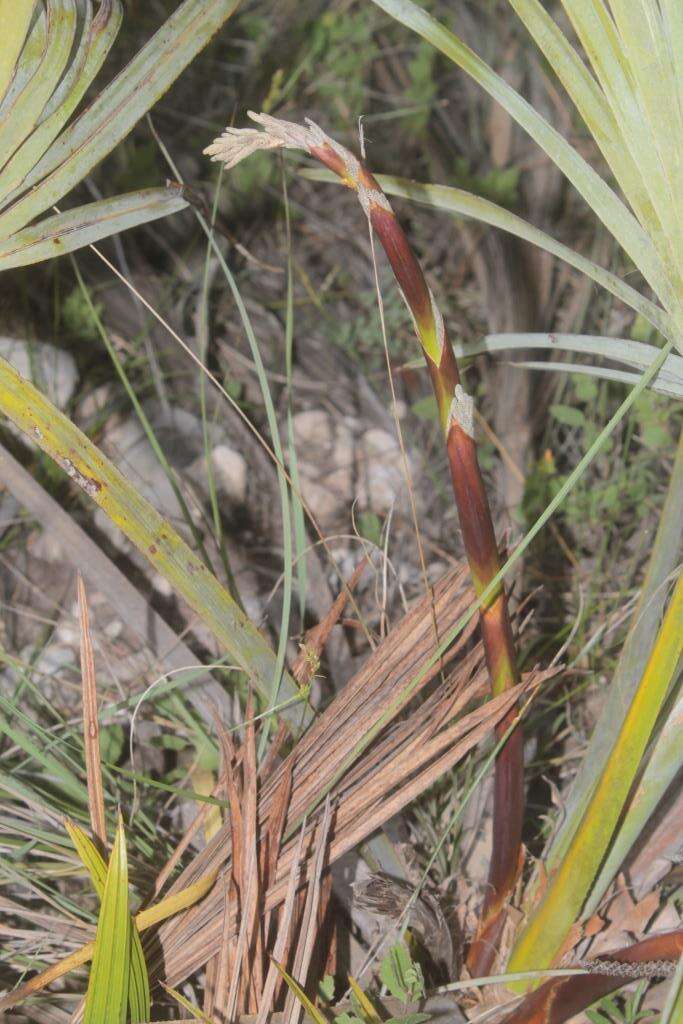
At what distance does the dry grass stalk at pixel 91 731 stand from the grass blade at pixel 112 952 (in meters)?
0.15

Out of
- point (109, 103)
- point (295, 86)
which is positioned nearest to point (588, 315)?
point (295, 86)

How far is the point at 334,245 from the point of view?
1.74m

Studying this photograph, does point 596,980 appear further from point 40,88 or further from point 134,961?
point 40,88

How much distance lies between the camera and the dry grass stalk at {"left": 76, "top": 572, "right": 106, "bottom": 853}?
27.9 inches

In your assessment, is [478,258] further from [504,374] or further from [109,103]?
[109,103]

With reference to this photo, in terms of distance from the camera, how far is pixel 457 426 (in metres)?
0.57

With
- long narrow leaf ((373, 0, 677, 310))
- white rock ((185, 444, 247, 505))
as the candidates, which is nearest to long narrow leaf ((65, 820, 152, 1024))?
long narrow leaf ((373, 0, 677, 310))

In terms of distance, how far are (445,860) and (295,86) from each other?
1.54m

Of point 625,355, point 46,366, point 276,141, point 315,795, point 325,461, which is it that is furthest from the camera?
point 325,461

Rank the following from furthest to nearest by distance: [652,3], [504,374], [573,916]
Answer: [504,374] → [573,916] → [652,3]

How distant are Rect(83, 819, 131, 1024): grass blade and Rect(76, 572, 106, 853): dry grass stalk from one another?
153mm

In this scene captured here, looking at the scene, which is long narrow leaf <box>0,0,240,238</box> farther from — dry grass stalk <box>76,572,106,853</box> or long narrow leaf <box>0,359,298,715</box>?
dry grass stalk <box>76,572,106,853</box>

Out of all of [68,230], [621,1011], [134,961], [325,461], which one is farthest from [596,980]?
[325,461]

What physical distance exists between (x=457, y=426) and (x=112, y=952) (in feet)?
1.35
